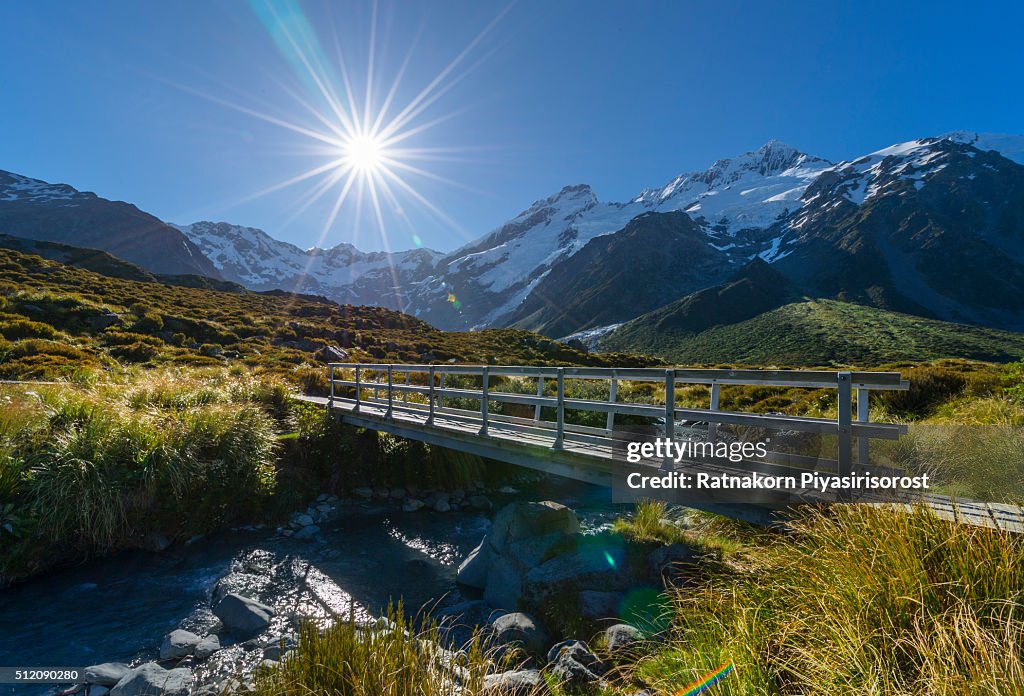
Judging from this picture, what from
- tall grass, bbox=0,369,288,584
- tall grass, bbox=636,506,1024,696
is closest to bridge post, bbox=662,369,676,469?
tall grass, bbox=636,506,1024,696

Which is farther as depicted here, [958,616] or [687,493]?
[687,493]

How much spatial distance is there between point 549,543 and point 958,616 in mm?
5124

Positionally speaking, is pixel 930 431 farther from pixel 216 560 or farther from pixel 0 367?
pixel 0 367

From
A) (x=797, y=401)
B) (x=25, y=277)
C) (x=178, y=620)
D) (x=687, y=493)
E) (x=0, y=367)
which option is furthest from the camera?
(x=25, y=277)

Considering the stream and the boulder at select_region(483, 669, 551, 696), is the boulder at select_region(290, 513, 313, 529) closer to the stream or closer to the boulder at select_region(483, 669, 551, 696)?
the stream

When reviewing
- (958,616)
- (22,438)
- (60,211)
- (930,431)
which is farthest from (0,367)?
(60,211)

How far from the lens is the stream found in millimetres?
6176

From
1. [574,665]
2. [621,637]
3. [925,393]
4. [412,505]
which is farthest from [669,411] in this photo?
[925,393]

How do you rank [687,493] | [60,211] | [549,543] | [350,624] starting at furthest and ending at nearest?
[60,211] → [549,543] → [687,493] → [350,624]

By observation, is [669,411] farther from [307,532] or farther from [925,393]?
[925,393]

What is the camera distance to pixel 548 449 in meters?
7.20

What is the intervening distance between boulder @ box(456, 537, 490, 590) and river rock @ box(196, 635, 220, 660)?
371 centimetres

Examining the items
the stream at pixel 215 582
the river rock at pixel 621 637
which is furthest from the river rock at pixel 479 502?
the river rock at pixel 621 637

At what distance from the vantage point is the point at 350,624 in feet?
12.2
